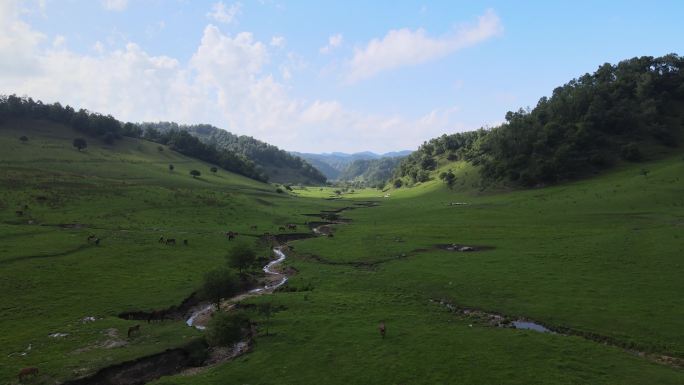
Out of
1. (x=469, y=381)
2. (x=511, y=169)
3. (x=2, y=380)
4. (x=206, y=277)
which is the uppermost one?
(x=511, y=169)

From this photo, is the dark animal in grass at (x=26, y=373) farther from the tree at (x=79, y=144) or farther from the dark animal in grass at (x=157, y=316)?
the tree at (x=79, y=144)

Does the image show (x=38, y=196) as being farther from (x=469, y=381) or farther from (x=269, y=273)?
(x=469, y=381)

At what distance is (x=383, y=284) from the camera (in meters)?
46.9

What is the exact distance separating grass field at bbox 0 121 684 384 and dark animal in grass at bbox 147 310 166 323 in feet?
2.94

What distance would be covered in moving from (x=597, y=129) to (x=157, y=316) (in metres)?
142

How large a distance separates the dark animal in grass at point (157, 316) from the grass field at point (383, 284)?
0.90 meters

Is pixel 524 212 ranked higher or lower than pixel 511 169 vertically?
lower

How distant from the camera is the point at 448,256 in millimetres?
56750

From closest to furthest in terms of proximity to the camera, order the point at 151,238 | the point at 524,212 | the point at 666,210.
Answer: the point at 151,238 → the point at 666,210 → the point at 524,212

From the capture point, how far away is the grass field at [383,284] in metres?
27.9

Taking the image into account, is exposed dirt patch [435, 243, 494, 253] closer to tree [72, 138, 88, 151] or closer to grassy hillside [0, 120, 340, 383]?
grassy hillside [0, 120, 340, 383]

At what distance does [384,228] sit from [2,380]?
65.3 m

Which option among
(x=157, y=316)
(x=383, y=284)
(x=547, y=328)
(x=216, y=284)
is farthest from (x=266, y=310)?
(x=547, y=328)

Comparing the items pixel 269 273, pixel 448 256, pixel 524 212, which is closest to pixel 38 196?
pixel 269 273
